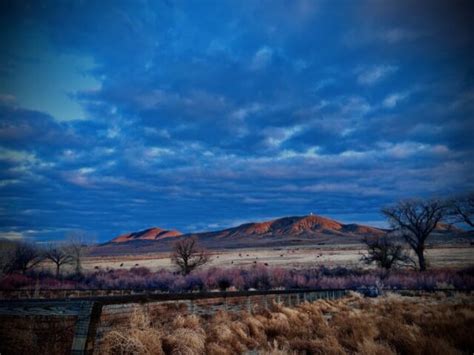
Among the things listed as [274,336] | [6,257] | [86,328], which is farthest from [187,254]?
[86,328]

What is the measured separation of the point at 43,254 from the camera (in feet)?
182


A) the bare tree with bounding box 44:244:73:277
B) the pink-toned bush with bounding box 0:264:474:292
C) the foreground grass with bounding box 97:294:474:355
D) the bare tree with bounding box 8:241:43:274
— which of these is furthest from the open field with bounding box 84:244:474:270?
the foreground grass with bounding box 97:294:474:355

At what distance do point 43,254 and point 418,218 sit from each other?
58288 mm

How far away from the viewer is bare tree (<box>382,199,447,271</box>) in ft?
135

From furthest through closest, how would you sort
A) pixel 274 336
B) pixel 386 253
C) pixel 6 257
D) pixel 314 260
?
pixel 314 260 → pixel 6 257 → pixel 386 253 → pixel 274 336

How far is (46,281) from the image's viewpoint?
3788 centimetres

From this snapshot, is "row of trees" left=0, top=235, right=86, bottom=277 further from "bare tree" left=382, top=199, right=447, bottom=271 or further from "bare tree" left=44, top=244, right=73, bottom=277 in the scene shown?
"bare tree" left=382, top=199, right=447, bottom=271

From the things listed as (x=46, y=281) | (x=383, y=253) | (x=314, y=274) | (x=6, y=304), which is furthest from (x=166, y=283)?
(x=6, y=304)

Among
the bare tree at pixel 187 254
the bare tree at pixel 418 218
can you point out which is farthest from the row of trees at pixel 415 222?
the bare tree at pixel 187 254

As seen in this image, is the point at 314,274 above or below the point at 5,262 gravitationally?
below

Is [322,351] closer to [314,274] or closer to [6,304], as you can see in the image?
[6,304]

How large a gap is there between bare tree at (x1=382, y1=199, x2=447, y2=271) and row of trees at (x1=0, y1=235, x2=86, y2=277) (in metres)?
45.5

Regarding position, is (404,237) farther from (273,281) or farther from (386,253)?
(273,281)

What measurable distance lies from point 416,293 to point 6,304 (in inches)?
1170
